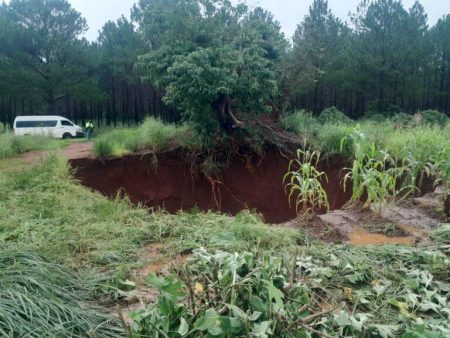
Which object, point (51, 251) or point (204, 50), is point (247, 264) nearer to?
point (51, 251)

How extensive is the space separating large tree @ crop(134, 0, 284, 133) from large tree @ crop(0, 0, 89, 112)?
1064 cm

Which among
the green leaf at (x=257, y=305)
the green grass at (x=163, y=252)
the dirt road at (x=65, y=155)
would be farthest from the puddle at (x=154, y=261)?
the dirt road at (x=65, y=155)

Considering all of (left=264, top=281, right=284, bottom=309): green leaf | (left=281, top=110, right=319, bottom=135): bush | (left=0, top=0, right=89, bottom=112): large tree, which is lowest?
(left=264, top=281, right=284, bottom=309): green leaf

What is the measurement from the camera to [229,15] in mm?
9914

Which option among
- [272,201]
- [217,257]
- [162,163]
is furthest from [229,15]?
[217,257]

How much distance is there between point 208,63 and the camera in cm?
848

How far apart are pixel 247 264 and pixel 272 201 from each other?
6987 millimetres

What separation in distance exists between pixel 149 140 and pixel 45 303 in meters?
7.34

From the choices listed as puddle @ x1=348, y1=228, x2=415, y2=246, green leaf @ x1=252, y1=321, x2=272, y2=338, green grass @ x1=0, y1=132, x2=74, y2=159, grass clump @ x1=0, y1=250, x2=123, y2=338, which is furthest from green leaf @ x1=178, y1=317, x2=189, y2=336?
green grass @ x1=0, y1=132, x2=74, y2=159

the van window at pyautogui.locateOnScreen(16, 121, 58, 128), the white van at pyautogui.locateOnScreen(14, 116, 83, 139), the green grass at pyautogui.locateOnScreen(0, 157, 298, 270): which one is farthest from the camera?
the van window at pyautogui.locateOnScreen(16, 121, 58, 128)

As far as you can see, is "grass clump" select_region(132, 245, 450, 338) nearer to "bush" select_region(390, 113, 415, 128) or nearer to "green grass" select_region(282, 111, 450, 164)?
"green grass" select_region(282, 111, 450, 164)

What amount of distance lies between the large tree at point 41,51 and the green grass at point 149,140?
10.6 meters

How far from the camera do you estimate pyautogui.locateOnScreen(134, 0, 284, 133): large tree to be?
847 cm

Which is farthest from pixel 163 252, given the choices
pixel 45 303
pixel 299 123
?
pixel 299 123
